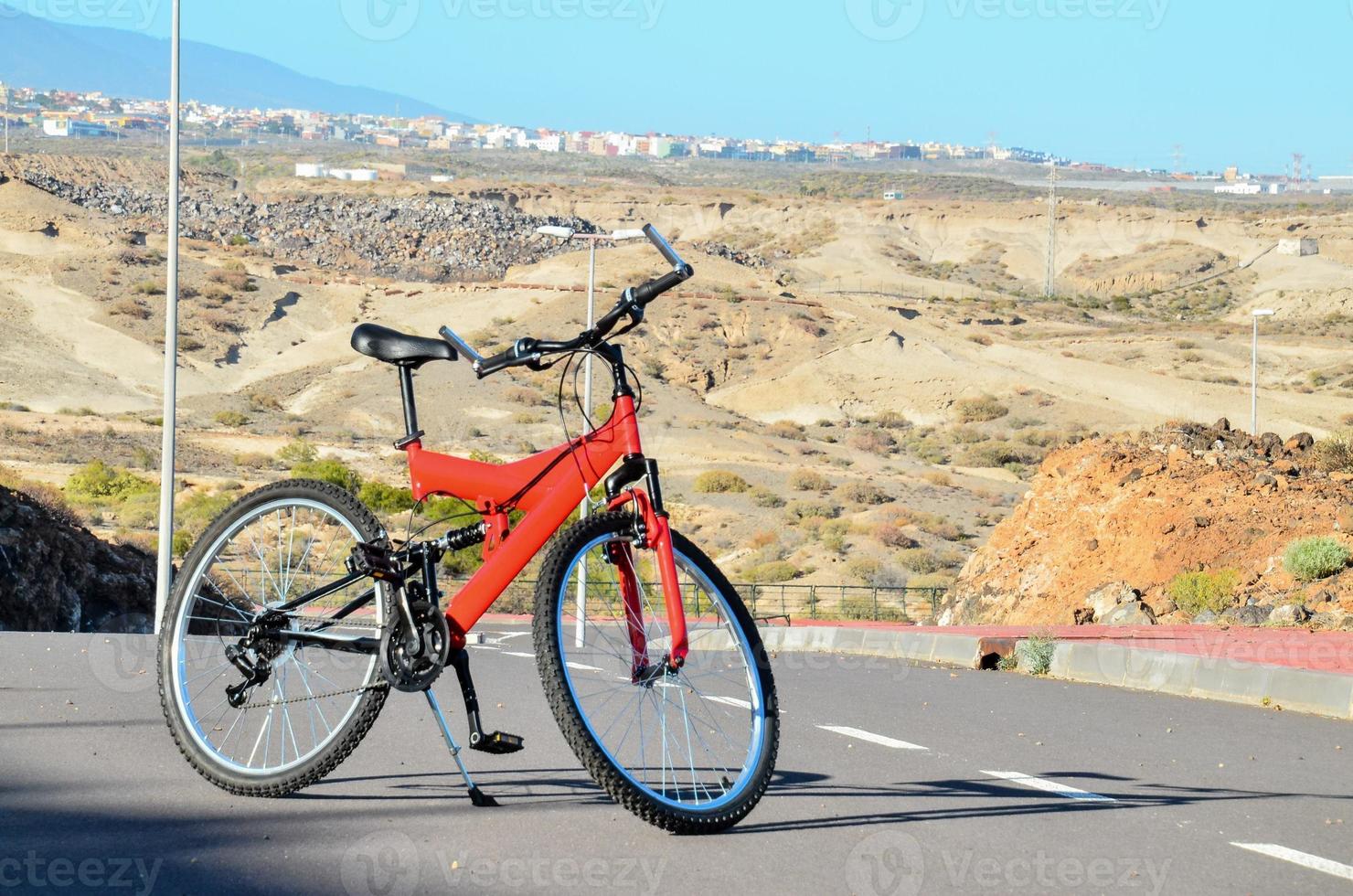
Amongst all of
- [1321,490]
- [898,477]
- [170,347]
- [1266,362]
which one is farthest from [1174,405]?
[170,347]

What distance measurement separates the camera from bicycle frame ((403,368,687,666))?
5.28 m

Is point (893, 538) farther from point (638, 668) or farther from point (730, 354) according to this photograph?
point (638, 668)

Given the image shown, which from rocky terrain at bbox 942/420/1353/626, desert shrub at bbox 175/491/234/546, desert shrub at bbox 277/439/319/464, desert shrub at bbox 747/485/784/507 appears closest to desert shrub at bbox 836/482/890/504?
desert shrub at bbox 747/485/784/507

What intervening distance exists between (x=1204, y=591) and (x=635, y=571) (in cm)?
1567

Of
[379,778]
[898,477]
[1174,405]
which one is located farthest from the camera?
[1174,405]

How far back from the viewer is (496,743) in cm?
530

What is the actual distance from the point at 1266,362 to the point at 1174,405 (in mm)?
11648

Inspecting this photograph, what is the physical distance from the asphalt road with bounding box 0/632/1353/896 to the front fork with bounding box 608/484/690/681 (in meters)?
0.57

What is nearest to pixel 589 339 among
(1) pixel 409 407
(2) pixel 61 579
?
(1) pixel 409 407

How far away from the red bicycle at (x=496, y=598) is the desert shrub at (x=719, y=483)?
5181cm

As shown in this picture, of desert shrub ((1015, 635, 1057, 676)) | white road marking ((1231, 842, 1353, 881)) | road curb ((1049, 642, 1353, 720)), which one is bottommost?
desert shrub ((1015, 635, 1057, 676))

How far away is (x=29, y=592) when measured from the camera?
22.3 meters

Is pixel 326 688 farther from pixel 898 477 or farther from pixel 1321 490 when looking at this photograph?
pixel 898 477

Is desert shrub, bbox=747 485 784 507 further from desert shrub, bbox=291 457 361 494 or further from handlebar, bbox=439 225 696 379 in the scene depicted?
handlebar, bbox=439 225 696 379
